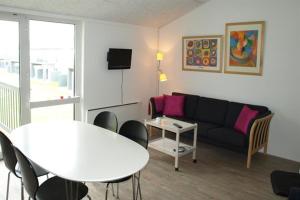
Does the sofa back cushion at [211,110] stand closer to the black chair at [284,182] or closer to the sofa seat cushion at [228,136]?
the sofa seat cushion at [228,136]

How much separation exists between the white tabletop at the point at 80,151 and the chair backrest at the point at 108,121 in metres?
0.30

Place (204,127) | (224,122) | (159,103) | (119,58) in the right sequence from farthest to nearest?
(159,103), (119,58), (224,122), (204,127)

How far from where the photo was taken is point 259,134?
4.23 metres

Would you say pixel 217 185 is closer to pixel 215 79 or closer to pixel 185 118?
pixel 185 118

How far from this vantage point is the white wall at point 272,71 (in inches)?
170

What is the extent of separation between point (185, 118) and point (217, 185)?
1.87 m

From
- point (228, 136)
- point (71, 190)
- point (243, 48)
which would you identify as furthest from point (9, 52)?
point (243, 48)

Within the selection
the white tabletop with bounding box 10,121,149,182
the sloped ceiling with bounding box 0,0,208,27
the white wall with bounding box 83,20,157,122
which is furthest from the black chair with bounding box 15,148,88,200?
the white wall with bounding box 83,20,157,122

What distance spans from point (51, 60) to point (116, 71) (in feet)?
4.12

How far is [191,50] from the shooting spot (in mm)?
5504

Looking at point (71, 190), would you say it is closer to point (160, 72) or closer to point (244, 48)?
point (244, 48)

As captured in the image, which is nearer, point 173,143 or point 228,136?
point 228,136

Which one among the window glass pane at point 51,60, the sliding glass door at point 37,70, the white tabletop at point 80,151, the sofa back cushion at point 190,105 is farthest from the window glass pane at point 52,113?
the sofa back cushion at point 190,105

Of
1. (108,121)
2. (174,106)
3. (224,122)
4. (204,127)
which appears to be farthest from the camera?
(174,106)
